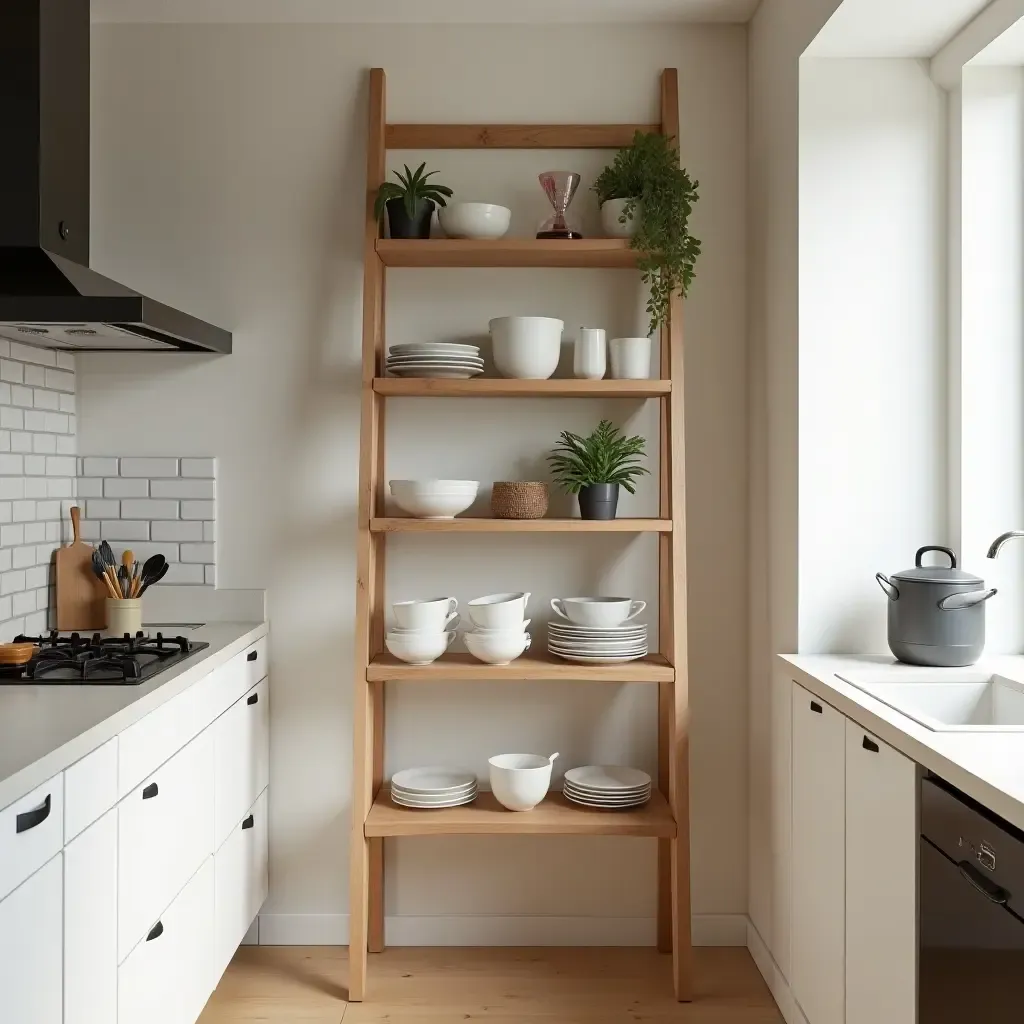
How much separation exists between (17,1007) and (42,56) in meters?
1.94

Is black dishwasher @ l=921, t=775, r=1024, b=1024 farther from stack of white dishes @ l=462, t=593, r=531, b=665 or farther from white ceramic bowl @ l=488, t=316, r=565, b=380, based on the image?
white ceramic bowl @ l=488, t=316, r=565, b=380

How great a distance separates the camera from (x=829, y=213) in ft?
8.52

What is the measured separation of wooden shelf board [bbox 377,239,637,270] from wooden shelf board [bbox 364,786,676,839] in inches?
58.9

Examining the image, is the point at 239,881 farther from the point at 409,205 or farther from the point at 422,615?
the point at 409,205

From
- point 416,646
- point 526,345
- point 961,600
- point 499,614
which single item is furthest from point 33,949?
point 961,600

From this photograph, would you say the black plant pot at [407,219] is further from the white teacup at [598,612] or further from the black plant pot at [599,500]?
the white teacup at [598,612]

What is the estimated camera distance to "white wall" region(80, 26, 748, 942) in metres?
2.99

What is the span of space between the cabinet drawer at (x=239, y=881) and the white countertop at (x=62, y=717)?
21.1 inches

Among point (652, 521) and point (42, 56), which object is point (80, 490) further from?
point (652, 521)

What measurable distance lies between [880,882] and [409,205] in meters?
2.00

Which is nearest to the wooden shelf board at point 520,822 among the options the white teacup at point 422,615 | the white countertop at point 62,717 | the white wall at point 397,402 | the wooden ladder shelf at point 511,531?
the wooden ladder shelf at point 511,531

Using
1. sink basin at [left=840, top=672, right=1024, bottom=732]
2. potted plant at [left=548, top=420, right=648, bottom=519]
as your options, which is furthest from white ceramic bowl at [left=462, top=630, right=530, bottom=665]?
sink basin at [left=840, top=672, right=1024, bottom=732]

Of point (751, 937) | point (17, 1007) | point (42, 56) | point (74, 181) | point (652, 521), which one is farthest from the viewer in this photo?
point (751, 937)

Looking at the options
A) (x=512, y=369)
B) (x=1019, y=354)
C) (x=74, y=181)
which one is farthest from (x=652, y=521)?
(x=74, y=181)
